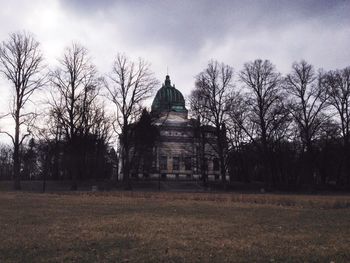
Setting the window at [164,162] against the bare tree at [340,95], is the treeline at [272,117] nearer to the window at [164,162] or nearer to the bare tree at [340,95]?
the bare tree at [340,95]

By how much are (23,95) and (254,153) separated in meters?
29.3

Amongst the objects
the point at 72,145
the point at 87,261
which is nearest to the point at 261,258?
the point at 87,261

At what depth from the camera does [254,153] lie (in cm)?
5353

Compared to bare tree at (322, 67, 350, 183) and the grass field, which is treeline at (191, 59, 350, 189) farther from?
the grass field

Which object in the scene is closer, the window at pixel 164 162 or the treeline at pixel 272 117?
the treeline at pixel 272 117

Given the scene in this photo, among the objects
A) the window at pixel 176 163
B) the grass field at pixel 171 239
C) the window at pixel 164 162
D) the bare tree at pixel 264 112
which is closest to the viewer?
the grass field at pixel 171 239

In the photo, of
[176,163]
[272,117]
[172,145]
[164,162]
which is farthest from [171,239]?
[176,163]

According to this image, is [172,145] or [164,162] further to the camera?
[164,162]

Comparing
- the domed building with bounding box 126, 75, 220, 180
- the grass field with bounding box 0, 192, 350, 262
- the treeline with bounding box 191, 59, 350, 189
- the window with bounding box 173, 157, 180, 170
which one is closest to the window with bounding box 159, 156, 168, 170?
the domed building with bounding box 126, 75, 220, 180

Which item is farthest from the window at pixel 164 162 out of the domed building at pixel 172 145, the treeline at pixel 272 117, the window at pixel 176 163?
the treeline at pixel 272 117

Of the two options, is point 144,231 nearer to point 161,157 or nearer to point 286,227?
point 286,227

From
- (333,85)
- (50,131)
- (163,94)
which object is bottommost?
(50,131)

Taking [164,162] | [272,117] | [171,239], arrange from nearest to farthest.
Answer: [171,239], [272,117], [164,162]

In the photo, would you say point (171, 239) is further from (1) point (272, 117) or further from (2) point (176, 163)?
(2) point (176, 163)
